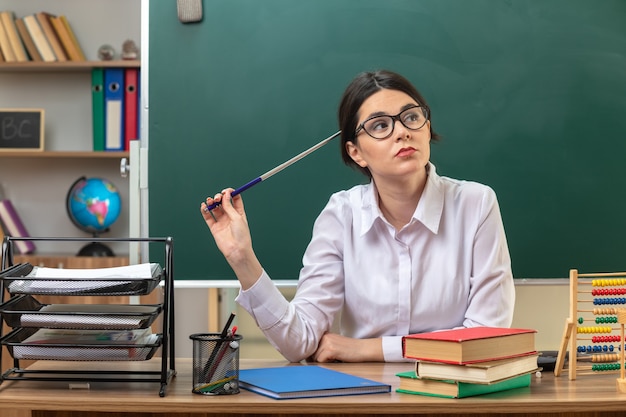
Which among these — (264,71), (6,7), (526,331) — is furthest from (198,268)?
(6,7)

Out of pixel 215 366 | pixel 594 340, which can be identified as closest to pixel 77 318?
pixel 215 366

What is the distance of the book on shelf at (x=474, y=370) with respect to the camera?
1422 millimetres

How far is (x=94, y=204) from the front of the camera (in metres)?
4.34

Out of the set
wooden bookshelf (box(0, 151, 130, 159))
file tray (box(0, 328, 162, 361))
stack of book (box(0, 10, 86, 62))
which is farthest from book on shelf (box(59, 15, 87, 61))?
file tray (box(0, 328, 162, 361))

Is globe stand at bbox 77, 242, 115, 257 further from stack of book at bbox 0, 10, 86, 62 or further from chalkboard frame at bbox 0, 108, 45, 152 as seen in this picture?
stack of book at bbox 0, 10, 86, 62

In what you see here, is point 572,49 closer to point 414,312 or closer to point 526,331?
point 414,312

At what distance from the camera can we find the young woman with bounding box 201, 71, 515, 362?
6.60ft

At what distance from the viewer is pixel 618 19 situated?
9.37ft

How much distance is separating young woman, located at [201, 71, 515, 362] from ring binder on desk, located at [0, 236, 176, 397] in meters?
0.45

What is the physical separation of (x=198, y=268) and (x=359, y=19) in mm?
1066

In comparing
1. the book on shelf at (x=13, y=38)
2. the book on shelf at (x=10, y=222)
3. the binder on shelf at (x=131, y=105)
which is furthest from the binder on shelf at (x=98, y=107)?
the book on shelf at (x=10, y=222)

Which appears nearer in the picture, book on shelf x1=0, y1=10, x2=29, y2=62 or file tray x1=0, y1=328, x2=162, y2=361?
file tray x1=0, y1=328, x2=162, y2=361

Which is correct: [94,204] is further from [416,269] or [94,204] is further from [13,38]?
[416,269]

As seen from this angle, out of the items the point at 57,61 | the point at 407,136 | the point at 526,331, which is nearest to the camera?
the point at 526,331
